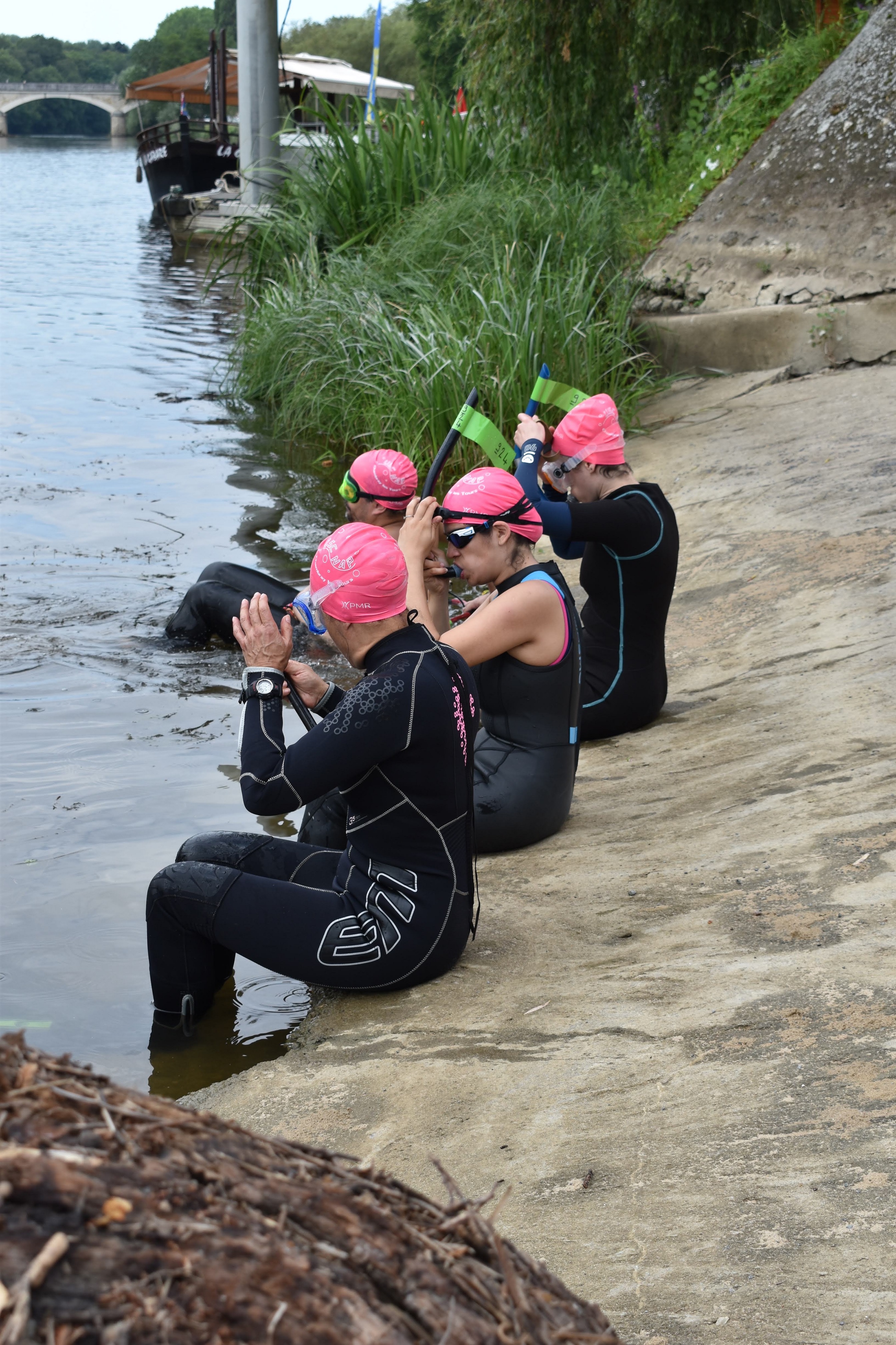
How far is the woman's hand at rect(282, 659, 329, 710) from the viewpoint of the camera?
3551mm

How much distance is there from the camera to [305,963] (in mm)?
3213

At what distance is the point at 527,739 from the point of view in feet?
13.7

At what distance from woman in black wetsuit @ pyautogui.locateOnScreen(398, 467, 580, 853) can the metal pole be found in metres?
13.3

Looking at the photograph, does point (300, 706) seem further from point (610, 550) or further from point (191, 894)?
point (610, 550)

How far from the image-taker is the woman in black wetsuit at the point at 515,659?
4.03 meters

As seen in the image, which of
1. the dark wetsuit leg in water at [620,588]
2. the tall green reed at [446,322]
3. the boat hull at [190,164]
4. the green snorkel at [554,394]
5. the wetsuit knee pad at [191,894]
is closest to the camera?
the wetsuit knee pad at [191,894]

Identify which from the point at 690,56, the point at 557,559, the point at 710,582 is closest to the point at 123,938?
the point at 710,582

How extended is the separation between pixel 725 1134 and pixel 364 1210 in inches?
49.0

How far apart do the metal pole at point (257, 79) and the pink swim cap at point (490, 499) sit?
13.3m

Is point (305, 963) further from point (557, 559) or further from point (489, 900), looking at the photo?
point (557, 559)

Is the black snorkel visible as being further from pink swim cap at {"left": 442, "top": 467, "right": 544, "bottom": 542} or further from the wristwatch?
pink swim cap at {"left": 442, "top": 467, "right": 544, "bottom": 542}

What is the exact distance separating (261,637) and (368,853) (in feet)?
2.19

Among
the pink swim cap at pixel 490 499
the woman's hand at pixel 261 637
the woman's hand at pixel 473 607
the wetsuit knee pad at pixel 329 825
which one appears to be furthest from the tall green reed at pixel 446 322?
the woman's hand at pixel 261 637

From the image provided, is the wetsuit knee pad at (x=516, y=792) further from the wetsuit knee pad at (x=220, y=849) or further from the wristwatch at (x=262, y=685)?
the wristwatch at (x=262, y=685)
